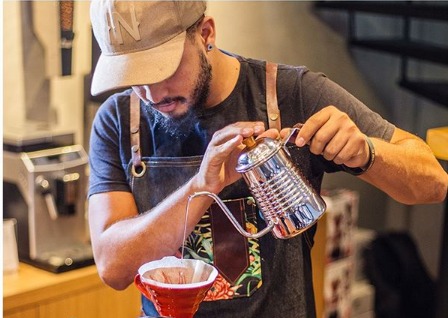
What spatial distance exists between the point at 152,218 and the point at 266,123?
228mm

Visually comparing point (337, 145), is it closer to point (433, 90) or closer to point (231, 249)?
point (231, 249)

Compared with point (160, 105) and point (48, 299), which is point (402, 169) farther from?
point (48, 299)

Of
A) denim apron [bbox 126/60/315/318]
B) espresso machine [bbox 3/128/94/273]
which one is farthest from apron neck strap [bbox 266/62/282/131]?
espresso machine [bbox 3/128/94/273]

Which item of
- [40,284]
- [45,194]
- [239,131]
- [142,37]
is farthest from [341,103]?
[45,194]

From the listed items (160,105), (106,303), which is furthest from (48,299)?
(160,105)

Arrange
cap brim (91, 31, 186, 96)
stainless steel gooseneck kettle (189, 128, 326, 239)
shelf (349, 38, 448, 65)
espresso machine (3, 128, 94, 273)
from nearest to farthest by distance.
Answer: stainless steel gooseneck kettle (189, 128, 326, 239)
cap brim (91, 31, 186, 96)
shelf (349, 38, 448, 65)
espresso machine (3, 128, 94, 273)

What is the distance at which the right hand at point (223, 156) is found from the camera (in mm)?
1144

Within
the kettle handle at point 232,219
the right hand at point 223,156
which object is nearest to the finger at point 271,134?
the right hand at point 223,156

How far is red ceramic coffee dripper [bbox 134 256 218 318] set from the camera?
45.2 inches

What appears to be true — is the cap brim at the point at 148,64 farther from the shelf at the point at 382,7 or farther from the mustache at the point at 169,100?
the shelf at the point at 382,7

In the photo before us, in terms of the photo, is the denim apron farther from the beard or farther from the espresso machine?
the espresso machine

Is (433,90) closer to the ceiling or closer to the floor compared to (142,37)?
closer to the floor

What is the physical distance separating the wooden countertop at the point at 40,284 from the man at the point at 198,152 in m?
0.41

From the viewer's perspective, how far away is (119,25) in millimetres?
1199
